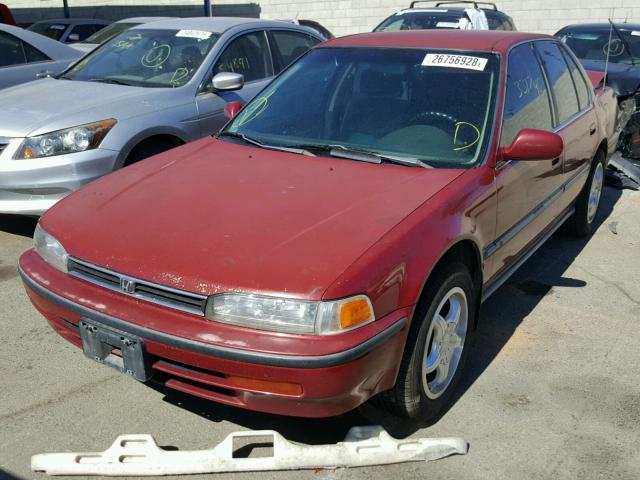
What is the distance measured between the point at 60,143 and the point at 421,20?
275 inches

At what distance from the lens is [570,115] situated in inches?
179

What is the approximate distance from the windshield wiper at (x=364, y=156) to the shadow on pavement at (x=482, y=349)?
110cm

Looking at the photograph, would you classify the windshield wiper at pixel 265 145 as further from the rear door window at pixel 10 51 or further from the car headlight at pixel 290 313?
the rear door window at pixel 10 51

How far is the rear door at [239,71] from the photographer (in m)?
5.59

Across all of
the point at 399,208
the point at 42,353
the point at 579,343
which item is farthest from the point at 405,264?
the point at 42,353

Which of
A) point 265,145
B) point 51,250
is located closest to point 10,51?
point 265,145

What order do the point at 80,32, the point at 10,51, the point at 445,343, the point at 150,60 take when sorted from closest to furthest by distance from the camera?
the point at 445,343 < the point at 150,60 < the point at 10,51 < the point at 80,32

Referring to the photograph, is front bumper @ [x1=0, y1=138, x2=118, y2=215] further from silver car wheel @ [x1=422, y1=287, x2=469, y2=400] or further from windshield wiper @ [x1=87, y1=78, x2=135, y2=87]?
silver car wheel @ [x1=422, y1=287, x2=469, y2=400]

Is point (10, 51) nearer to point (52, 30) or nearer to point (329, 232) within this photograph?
point (329, 232)

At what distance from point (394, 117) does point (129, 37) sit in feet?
11.7

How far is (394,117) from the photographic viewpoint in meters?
3.59

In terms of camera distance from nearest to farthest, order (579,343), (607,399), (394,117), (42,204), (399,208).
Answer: (399,208) → (607,399) → (394,117) → (579,343) → (42,204)

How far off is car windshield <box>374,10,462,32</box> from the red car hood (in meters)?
7.37

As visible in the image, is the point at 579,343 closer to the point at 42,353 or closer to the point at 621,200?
the point at 42,353
